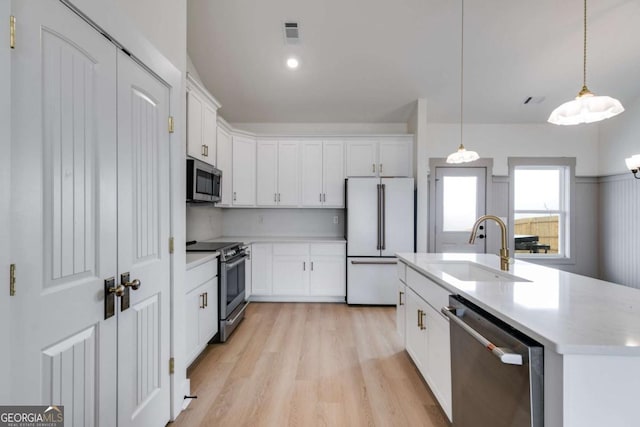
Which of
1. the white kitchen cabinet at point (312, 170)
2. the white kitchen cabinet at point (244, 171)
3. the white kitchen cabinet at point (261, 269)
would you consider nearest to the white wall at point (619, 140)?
the white kitchen cabinet at point (312, 170)

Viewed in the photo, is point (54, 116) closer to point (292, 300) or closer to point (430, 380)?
point (430, 380)

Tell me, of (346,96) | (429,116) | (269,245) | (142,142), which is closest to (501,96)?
(429,116)

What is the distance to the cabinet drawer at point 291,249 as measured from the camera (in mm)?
4121

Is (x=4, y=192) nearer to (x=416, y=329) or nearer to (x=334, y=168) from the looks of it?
(x=416, y=329)

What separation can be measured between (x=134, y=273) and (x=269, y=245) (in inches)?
107

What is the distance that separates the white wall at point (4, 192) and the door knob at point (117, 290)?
1.35 feet

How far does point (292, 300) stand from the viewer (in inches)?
163

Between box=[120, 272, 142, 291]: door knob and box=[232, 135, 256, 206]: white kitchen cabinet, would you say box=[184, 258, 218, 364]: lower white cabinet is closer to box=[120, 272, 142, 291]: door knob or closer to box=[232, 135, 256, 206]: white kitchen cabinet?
box=[120, 272, 142, 291]: door knob

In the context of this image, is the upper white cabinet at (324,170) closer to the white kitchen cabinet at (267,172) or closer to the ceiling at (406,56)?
the white kitchen cabinet at (267,172)

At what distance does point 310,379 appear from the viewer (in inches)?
88.0

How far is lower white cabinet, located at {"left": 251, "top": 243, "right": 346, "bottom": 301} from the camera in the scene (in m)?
4.10

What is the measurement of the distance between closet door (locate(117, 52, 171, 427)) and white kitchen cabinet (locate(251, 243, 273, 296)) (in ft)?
7.72

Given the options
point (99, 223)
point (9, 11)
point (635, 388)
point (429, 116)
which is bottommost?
point (635, 388)

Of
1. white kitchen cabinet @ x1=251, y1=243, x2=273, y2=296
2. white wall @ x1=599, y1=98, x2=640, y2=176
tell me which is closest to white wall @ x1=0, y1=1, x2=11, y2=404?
white kitchen cabinet @ x1=251, y1=243, x2=273, y2=296
